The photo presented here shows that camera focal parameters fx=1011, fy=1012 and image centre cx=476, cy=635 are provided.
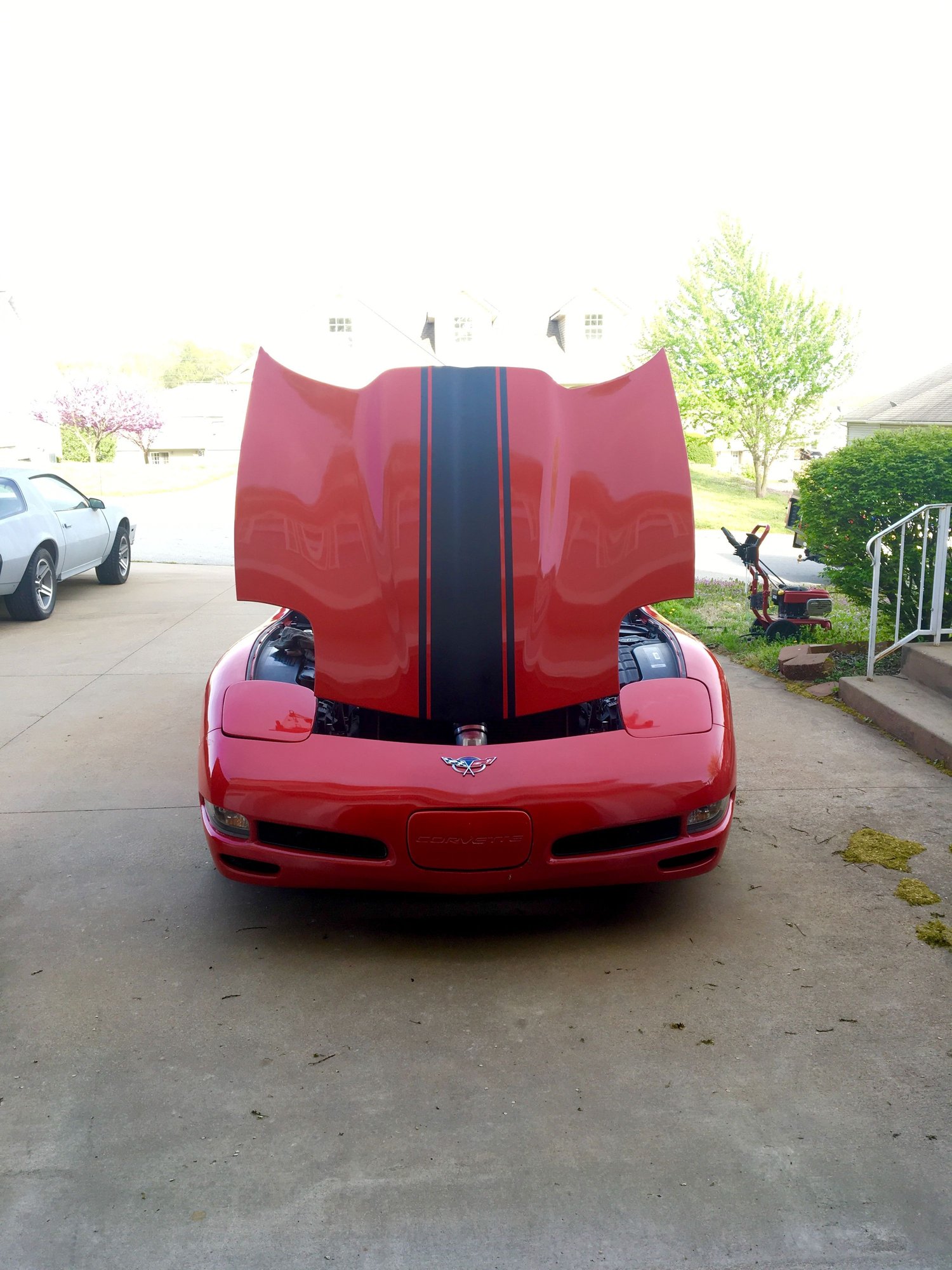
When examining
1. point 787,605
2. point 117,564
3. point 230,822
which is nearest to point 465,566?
point 230,822

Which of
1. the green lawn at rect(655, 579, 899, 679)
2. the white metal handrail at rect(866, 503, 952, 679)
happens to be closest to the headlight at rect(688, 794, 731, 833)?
the green lawn at rect(655, 579, 899, 679)

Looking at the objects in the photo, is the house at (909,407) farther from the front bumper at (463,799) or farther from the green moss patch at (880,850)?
the front bumper at (463,799)

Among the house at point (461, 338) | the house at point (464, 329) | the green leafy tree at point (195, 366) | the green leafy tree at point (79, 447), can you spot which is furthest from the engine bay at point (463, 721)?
the green leafy tree at point (195, 366)

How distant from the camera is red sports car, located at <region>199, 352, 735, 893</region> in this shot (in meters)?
3.13

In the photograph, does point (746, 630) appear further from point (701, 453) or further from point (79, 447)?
point (79, 447)

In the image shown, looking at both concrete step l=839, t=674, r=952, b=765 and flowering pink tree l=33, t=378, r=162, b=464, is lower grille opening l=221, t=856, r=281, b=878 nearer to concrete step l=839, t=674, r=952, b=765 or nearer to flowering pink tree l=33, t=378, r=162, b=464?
concrete step l=839, t=674, r=952, b=765

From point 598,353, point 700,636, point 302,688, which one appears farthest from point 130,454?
point 302,688

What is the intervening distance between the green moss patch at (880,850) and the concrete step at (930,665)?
1942 mm

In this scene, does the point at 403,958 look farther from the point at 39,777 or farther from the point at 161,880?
the point at 39,777

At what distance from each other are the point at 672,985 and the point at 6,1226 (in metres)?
1.86

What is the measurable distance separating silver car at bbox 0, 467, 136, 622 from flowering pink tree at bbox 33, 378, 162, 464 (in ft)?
130

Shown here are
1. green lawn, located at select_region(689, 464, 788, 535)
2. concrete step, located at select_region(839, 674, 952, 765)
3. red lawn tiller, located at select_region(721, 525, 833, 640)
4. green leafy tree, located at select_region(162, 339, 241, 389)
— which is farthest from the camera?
green leafy tree, located at select_region(162, 339, 241, 389)

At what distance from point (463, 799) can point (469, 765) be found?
12 centimetres

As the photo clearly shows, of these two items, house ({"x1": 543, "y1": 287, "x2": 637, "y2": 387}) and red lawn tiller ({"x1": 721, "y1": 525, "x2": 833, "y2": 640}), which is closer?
red lawn tiller ({"x1": 721, "y1": 525, "x2": 833, "y2": 640})
